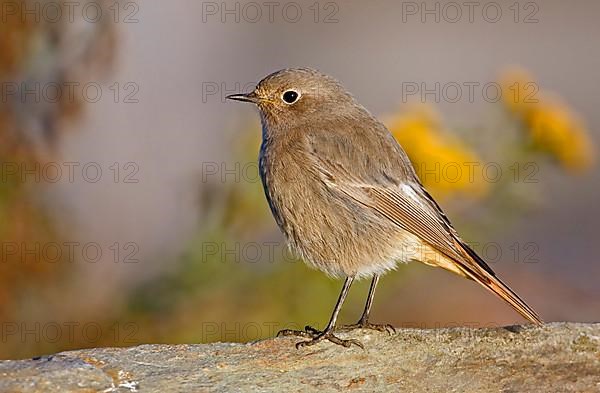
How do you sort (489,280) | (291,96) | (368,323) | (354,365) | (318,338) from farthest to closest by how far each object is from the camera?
(291,96) < (368,323) < (489,280) < (318,338) < (354,365)

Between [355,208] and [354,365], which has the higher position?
[355,208]

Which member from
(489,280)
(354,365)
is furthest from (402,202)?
(354,365)

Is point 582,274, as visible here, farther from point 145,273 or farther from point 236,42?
point 236,42

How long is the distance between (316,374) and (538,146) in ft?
7.90

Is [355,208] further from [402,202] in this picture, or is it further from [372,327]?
[372,327]

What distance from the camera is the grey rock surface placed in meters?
4.49

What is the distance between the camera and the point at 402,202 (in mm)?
5738

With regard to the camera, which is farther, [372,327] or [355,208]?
[355,208]

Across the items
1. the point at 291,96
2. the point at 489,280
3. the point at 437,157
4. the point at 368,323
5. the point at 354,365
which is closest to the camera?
the point at 354,365

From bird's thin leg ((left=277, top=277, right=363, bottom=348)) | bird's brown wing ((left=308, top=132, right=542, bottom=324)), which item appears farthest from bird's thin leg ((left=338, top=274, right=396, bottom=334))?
bird's brown wing ((left=308, top=132, right=542, bottom=324))

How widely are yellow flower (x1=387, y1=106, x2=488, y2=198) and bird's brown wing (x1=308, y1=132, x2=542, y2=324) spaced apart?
526 mm

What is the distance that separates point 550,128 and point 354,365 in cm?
223

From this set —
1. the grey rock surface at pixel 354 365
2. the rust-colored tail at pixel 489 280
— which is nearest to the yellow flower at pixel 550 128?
the rust-colored tail at pixel 489 280

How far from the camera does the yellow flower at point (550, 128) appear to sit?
651cm
